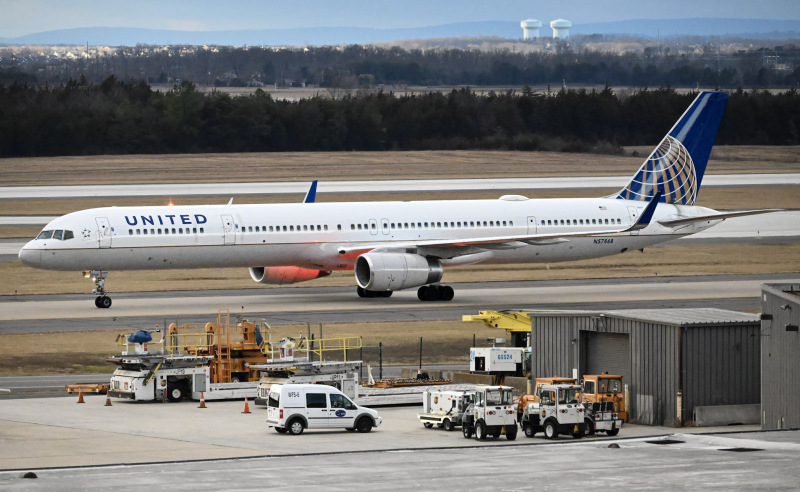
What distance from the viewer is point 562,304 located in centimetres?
5916

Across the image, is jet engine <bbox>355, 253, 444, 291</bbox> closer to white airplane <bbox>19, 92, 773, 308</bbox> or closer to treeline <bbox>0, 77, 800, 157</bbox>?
white airplane <bbox>19, 92, 773, 308</bbox>

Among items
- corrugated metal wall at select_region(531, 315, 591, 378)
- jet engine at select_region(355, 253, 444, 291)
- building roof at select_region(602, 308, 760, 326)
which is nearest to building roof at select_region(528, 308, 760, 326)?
building roof at select_region(602, 308, 760, 326)

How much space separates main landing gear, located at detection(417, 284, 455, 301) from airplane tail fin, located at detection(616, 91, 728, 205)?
1193cm

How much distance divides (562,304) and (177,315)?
54.5ft

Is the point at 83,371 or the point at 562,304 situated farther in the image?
the point at 562,304

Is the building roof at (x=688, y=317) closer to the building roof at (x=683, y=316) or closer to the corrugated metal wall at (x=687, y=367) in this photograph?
the building roof at (x=683, y=316)

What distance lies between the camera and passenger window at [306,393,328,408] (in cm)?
3522

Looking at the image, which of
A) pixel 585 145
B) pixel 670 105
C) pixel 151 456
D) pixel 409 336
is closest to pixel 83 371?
pixel 409 336

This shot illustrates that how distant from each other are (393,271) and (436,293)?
385cm

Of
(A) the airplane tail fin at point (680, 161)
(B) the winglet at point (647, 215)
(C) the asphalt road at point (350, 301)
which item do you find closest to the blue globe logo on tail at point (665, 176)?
(A) the airplane tail fin at point (680, 161)

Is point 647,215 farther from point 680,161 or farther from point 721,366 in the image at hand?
point 721,366

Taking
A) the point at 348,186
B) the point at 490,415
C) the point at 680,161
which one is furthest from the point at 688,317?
the point at 348,186

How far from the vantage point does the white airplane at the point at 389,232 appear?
5722cm

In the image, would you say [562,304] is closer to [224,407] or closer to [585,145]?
[224,407]
